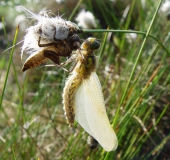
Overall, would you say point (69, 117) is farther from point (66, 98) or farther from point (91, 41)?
point (91, 41)

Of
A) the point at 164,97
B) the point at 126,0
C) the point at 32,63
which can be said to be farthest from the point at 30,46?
the point at 126,0


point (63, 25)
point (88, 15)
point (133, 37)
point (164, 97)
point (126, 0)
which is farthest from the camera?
point (126, 0)

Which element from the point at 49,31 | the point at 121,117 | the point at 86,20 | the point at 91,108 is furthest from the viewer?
the point at 86,20

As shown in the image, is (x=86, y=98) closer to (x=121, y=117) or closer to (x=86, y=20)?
(x=121, y=117)

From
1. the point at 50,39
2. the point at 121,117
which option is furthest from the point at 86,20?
the point at 50,39

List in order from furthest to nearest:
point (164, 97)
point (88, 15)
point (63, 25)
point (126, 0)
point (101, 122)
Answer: point (126, 0)
point (88, 15)
point (164, 97)
point (101, 122)
point (63, 25)

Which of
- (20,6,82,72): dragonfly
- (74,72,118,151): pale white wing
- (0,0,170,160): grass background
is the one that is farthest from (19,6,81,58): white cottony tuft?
(0,0,170,160): grass background

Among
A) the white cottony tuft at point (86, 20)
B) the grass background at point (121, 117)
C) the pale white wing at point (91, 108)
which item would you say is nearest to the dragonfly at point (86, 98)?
the pale white wing at point (91, 108)

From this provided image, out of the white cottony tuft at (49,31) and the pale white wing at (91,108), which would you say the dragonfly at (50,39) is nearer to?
the white cottony tuft at (49,31)
